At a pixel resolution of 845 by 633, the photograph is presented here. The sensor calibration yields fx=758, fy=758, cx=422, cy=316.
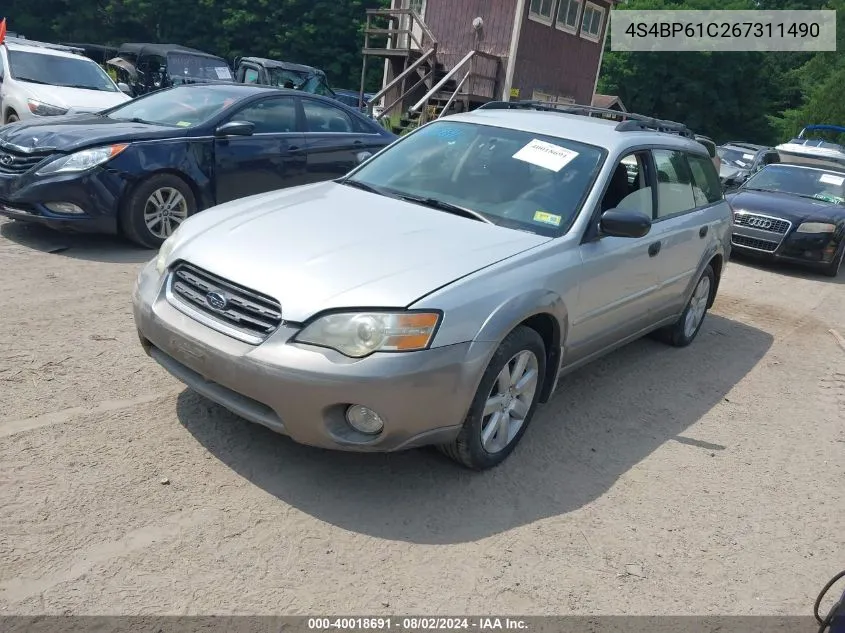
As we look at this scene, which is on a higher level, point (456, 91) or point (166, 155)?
point (166, 155)

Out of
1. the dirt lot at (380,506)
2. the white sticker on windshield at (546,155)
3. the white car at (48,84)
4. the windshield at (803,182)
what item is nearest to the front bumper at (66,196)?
the dirt lot at (380,506)

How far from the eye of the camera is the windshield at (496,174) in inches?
162

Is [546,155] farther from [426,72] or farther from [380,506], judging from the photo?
[426,72]

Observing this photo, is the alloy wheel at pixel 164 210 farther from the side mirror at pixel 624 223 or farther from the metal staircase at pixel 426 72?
the metal staircase at pixel 426 72

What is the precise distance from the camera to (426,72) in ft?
79.5

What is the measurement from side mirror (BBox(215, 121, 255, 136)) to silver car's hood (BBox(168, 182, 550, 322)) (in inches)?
103

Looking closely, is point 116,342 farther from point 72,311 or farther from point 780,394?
point 780,394

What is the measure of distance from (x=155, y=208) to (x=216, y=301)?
3.68 metres

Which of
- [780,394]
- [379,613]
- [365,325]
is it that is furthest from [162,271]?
[780,394]

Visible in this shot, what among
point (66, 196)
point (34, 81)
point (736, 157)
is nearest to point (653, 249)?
point (66, 196)

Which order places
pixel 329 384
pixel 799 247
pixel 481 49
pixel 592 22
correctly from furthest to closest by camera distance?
pixel 592 22 < pixel 481 49 < pixel 799 247 < pixel 329 384

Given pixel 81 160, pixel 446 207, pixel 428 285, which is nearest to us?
pixel 428 285

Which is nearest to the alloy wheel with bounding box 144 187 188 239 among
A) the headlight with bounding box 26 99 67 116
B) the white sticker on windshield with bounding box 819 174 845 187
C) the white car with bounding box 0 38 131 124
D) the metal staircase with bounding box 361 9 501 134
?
the white car with bounding box 0 38 131 124

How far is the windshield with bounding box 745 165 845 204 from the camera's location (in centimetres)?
1109
